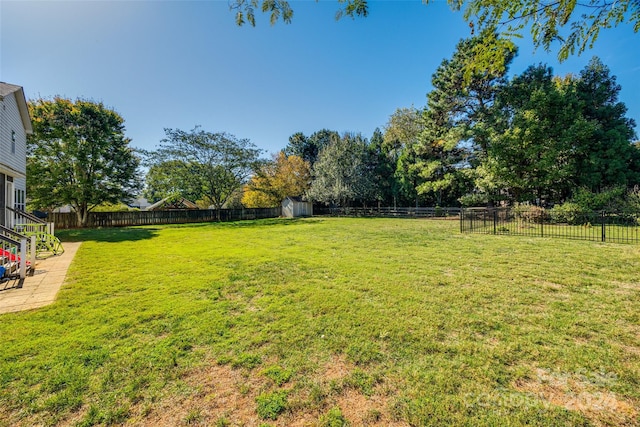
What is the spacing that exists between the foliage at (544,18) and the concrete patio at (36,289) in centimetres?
534

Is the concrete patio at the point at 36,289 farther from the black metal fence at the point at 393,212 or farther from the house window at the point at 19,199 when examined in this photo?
the black metal fence at the point at 393,212

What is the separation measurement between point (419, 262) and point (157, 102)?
15.7 m

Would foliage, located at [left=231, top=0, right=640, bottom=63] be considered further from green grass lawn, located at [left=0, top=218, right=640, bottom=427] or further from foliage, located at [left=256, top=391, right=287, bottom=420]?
foliage, located at [left=256, top=391, right=287, bottom=420]

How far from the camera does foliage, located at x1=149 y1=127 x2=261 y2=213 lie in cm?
2183

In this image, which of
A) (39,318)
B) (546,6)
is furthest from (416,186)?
(39,318)

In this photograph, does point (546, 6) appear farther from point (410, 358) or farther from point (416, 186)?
point (416, 186)

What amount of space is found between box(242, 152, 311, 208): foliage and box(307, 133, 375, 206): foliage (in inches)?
182

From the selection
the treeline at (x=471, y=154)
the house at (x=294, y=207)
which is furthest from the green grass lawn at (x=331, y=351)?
the house at (x=294, y=207)

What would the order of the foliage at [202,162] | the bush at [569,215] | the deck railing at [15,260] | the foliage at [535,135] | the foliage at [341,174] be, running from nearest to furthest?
1. the deck railing at [15,260]
2. the bush at [569,215]
3. the foliage at [535,135]
4. the foliage at [202,162]
5. the foliage at [341,174]

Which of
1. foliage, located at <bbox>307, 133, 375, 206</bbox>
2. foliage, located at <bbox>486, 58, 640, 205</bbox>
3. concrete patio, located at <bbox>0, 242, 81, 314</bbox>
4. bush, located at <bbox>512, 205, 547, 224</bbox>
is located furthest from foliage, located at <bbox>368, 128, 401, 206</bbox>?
concrete patio, located at <bbox>0, 242, 81, 314</bbox>

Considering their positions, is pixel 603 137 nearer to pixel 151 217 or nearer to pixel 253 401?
pixel 253 401

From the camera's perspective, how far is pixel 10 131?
9109 millimetres

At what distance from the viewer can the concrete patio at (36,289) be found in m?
3.88

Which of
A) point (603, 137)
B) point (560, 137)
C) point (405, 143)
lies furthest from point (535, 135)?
point (405, 143)
